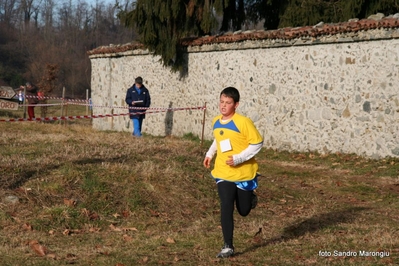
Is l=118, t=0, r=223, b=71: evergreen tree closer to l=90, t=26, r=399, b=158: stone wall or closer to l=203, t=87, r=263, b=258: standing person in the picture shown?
l=90, t=26, r=399, b=158: stone wall

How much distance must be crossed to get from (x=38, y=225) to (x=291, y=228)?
2974 mm

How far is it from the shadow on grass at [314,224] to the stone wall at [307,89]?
462cm

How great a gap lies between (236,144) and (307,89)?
9.18m

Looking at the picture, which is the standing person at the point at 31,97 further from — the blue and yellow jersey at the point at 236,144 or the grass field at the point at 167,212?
the blue and yellow jersey at the point at 236,144

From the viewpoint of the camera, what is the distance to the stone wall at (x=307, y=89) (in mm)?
14312

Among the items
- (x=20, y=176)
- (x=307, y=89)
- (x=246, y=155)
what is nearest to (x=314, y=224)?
(x=246, y=155)

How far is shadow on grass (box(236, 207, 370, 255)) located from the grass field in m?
0.01

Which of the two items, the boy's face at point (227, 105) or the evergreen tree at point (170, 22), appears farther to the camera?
the evergreen tree at point (170, 22)

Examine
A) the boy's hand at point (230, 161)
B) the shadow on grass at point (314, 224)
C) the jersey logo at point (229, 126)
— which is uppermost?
the jersey logo at point (229, 126)

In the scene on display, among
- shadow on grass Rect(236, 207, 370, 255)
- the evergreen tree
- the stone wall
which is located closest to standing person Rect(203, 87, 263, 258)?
shadow on grass Rect(236, 207, 370, 255)

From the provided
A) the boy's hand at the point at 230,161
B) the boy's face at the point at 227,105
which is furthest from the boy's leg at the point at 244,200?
the boy's face at the point at 227,105

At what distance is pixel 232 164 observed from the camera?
6930 mm

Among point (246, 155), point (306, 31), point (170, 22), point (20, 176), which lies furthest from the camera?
point (170, 22)

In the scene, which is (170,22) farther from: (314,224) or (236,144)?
(236,144)
